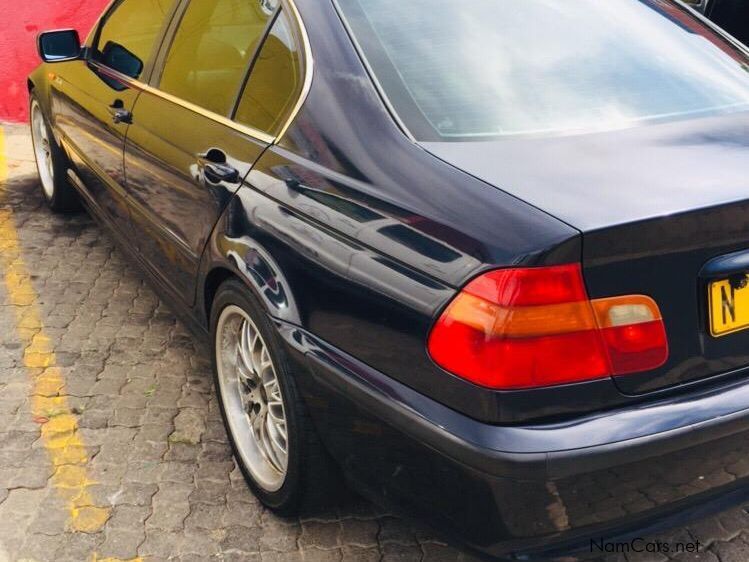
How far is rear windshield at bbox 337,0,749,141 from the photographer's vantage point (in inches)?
83.7

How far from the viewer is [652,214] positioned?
67.9 inches

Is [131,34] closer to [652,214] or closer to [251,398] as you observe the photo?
[251,398]

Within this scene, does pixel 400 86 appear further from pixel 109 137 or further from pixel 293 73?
pixel 109 137

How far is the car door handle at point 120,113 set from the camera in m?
3.33

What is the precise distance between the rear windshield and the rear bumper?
0.68 metres

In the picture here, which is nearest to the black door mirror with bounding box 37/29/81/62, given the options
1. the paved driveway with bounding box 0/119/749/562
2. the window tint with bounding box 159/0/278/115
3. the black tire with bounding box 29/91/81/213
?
the black tire with bounding box 29/91/81/213

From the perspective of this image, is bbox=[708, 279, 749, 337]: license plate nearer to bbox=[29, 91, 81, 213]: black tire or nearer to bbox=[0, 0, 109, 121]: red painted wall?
bbox=[29, 91, 81, 213]: black tire

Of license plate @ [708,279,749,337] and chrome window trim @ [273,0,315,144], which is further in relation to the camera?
chrome window trim @ [273,0,315,144]

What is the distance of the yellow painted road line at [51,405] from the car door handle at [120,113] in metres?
1.03

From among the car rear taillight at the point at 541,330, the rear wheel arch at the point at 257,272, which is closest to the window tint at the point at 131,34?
the rear wheel arch at the point at 257,272

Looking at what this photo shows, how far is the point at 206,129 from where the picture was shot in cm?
273

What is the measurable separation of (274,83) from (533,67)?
0.74 m

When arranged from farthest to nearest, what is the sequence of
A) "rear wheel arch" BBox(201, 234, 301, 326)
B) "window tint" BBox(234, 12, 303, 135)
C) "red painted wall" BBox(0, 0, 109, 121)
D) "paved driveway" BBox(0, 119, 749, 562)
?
"red painted wall" BBox(0, 0, 109, 121) → "paved driveway" BBox(0, 119, 749, 562) → "window tint" BBox(234, 12, 303, 135) → "rear wheel arch" BBox(201, 234, 301, 326)

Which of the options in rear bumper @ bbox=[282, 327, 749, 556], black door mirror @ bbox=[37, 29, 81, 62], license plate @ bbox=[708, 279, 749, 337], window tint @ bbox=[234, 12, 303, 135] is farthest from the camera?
black door mirror @ bbox=[37, 29, 81, 62]
